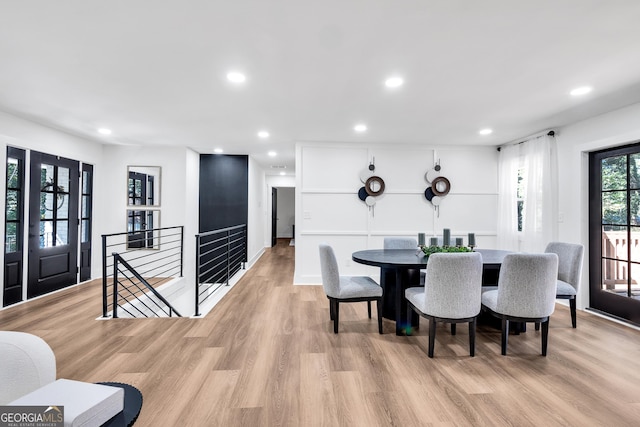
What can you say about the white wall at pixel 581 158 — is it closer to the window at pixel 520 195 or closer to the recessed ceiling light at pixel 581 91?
the window at pixel 520 195

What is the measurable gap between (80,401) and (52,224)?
16.4 feet

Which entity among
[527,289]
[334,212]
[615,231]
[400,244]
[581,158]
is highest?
[581,158]

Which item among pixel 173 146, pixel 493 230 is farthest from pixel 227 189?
pixel 493 230

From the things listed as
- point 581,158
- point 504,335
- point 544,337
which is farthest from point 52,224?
point 581,158

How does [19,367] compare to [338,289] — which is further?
[338,289]

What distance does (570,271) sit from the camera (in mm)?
3219

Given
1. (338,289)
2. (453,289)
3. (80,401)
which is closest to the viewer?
(80,401)

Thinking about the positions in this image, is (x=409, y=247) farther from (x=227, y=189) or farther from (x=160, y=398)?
(x=227, y=189)

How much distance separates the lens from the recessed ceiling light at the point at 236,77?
2.59 m

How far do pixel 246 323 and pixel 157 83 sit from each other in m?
2.55

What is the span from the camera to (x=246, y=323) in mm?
3334

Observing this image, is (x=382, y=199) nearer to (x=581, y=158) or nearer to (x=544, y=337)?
(x=581, y=158)

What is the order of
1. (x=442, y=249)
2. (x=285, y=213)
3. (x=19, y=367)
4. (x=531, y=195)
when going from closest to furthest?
(x=19, y=367) < (x=442, y=249) < (x=531, y=195) < (x=285, y=213)

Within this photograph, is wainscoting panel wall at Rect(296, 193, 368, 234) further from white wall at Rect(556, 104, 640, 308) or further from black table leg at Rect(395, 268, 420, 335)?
white wall at Rect(556, 104, 640, 308)
